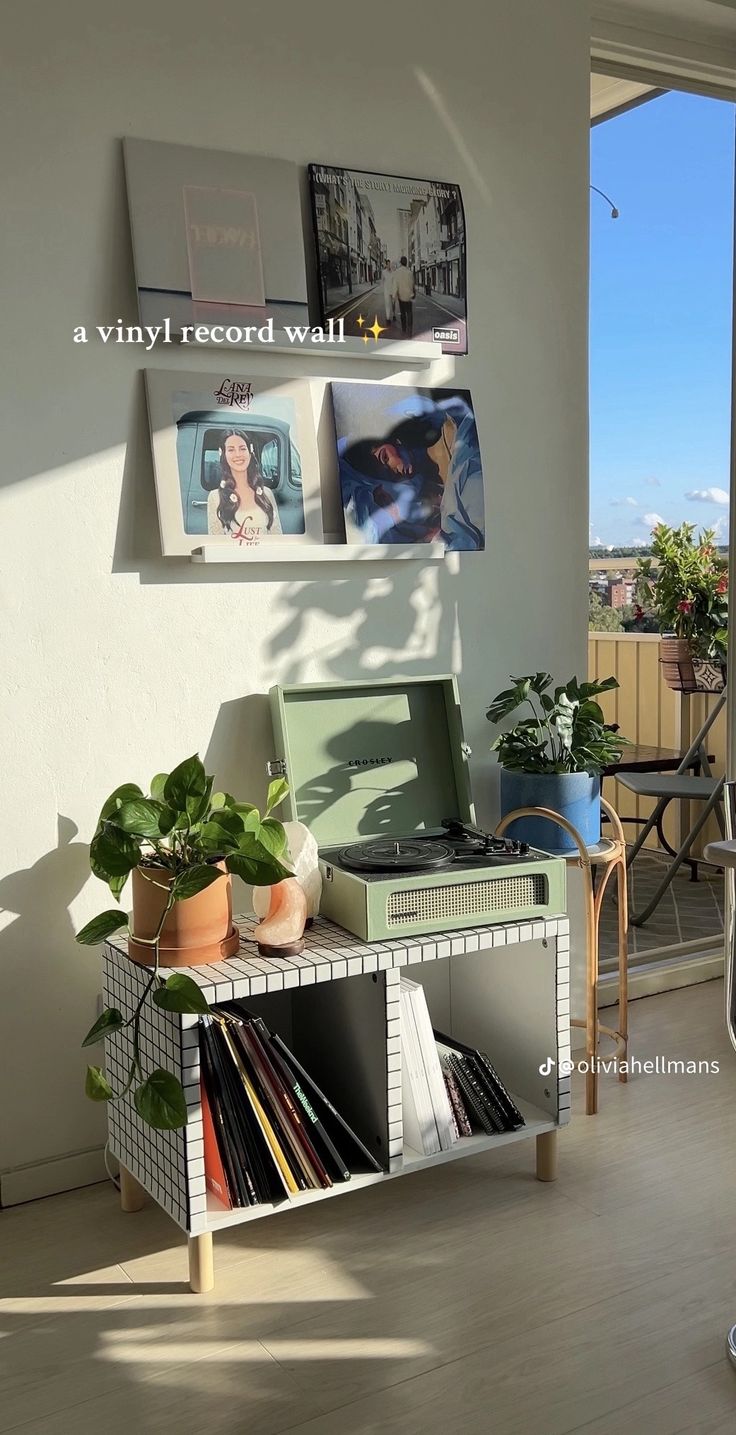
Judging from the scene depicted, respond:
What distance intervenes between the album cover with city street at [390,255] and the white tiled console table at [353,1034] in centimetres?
131

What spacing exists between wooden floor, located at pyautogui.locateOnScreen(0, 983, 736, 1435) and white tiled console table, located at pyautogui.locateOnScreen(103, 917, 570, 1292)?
12 centimetres

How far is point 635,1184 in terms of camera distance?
2.46 m

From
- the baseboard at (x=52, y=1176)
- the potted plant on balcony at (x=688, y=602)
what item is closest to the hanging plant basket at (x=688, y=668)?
the potted plant on balcony at (x=688, y=602)

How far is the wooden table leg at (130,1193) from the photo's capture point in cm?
240

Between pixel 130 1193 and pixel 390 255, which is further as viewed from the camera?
pixel 390 255

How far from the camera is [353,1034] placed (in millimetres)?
2357

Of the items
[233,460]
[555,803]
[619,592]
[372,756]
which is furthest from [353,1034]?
[619,592]

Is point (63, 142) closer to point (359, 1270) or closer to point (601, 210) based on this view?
point (601, 210)

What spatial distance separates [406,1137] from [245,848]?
0.69 meters

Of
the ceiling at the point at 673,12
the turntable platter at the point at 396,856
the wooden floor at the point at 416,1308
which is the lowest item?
the wooden floor at the point at 416,1308

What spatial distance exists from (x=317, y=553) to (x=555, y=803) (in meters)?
0.76

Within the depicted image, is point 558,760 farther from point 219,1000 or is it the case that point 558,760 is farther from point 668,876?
point 668,876

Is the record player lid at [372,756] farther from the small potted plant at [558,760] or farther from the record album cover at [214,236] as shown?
the record album cover at [214,236]

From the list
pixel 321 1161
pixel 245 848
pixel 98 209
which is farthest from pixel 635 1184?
pixel 98 209
